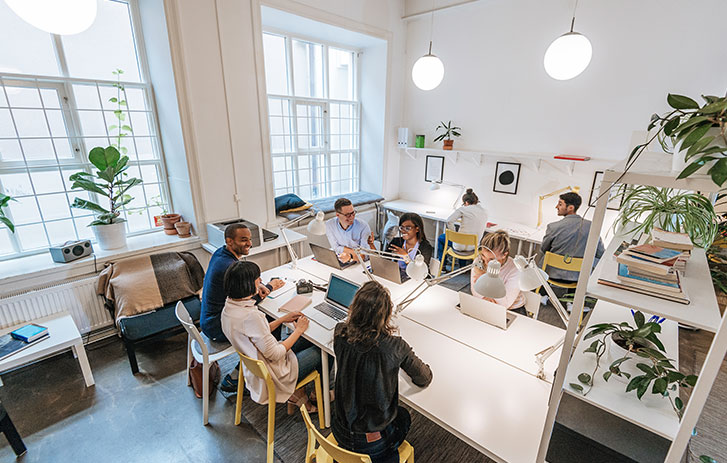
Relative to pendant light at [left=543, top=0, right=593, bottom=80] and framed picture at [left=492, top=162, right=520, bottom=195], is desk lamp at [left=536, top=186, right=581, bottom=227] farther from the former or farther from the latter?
pendant light at [left=543, top=0, right=593, bottom=80]

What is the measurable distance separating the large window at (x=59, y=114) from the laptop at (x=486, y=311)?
11.4 feet

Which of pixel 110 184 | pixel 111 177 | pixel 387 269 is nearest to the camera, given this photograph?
pixel 387 269

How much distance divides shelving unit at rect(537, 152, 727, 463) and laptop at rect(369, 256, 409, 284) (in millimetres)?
1416

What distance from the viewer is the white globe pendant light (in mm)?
1658

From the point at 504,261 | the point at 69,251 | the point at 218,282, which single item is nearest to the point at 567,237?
the point at 504,261

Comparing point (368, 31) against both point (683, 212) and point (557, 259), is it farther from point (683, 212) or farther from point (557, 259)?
point (683, 212)

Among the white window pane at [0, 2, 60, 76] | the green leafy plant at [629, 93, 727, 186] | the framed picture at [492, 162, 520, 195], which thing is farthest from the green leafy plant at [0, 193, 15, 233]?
the framed picture at [492, 162, 520, 195]

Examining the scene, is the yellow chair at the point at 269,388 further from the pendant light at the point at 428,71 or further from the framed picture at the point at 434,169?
the framed picture at the point at 434,169

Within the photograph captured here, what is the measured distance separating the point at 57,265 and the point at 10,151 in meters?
1.07

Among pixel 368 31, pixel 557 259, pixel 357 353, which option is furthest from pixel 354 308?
pixel 368 31

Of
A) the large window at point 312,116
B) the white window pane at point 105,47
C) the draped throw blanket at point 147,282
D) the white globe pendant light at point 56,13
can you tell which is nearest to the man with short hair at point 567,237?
the large window at point 312,116

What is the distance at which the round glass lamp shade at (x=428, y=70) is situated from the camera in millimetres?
3449

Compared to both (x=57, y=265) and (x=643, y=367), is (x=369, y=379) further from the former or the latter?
(x=57, y=265)

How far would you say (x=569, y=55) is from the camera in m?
2.60
